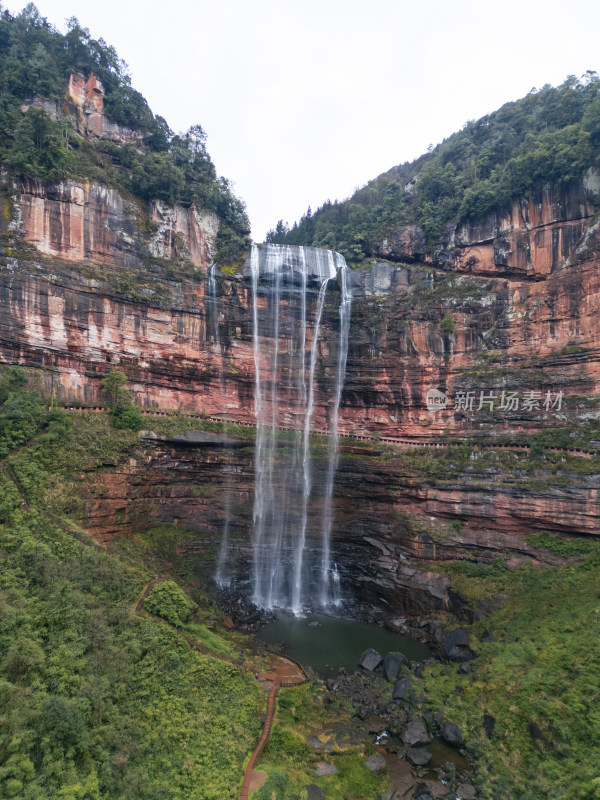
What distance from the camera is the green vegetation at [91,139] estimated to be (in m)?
23.1

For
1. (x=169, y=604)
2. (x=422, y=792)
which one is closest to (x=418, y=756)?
(x=422, y=792)

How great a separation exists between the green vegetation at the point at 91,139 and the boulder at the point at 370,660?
2206 centimetres

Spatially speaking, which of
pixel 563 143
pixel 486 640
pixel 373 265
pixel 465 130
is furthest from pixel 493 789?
pixel 465 130

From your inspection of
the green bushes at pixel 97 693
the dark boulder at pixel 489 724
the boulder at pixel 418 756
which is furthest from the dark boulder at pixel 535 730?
the green bushes at pixel 97 693

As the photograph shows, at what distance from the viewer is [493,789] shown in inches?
464

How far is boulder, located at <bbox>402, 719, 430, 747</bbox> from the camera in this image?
13508mm

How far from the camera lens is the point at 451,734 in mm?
13609

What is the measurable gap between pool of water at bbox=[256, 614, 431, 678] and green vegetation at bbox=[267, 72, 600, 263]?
2229cm

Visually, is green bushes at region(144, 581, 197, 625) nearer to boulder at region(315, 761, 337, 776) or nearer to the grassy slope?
the grassy slope

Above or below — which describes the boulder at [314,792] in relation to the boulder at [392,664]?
above

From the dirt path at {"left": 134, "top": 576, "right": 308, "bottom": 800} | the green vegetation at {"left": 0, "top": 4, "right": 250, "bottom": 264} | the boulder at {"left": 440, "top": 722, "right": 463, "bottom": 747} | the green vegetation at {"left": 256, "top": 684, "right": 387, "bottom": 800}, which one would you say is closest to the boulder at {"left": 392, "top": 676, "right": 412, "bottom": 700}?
the boulder at {"left": 440, "top": 722, "right": 463, "bottom": 747}

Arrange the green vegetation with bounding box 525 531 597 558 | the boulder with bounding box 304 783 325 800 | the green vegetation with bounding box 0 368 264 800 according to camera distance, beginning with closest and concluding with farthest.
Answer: the green vegetation with bounding box 0 368 264 800, the boulder with bounding box 304 783 325 800, the green vegetation with bounding box 525 531 597 558

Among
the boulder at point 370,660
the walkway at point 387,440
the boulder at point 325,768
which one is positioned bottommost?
the boulder at point 370,660

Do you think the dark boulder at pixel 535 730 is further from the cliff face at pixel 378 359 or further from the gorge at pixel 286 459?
the cliff face at pixel 378 359
